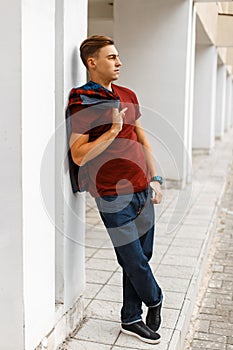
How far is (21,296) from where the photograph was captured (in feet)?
6.97

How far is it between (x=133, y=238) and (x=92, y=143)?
55cm

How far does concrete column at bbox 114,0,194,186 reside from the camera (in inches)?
288

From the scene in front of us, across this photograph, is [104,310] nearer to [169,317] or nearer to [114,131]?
[169,317]

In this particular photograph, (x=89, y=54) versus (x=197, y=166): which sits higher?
(x=89, y=54)

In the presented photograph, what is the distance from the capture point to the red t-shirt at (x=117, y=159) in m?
2.56

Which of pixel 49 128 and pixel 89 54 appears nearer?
pixel 49 128

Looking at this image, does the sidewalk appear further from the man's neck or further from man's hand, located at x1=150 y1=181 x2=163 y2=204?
the man's neck

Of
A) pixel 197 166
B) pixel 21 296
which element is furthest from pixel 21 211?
pixel 197 166

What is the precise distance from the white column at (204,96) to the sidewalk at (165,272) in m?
5.00

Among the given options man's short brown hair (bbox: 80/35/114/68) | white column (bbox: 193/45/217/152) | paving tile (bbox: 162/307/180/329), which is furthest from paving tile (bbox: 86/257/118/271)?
white column (bbox: 193/45/217/152)

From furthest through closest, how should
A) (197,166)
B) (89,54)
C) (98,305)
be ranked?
1. (197,166)
2. (98,305)
3. (89,54)

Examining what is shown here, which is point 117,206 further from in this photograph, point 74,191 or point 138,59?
point 138,59

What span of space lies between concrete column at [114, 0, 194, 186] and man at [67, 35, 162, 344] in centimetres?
451

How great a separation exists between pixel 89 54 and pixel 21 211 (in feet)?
3.13
